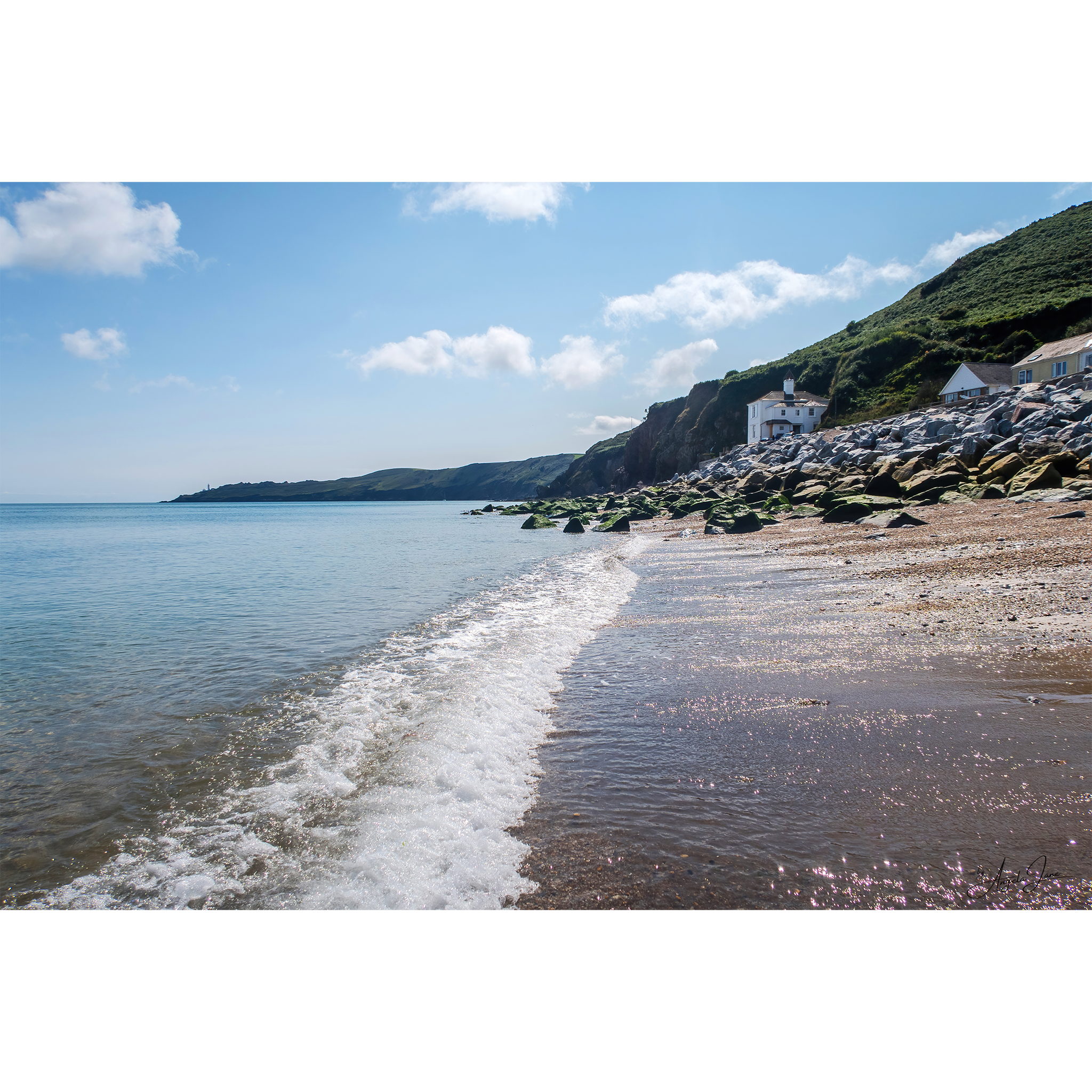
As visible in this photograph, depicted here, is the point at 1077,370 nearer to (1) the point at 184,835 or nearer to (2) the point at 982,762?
(2) the point at 982,762

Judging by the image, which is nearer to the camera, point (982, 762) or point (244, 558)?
point (982, 762)

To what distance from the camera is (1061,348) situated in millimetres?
42219

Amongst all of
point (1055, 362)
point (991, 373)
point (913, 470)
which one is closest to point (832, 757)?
point (913, 470)

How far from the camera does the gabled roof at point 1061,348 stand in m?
39.9

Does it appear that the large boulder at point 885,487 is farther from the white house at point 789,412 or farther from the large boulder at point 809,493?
the white house at point 789,412

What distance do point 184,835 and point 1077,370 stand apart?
5433 centimetres

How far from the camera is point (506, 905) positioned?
2928 millimetres

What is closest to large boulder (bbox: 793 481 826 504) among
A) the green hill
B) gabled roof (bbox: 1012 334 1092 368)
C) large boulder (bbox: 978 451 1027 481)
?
large boulder (bbox: 978 451 1027 481)

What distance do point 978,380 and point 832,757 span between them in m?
54.3

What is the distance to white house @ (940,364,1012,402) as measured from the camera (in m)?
45.4

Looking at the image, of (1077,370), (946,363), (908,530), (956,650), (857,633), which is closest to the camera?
(956,650)

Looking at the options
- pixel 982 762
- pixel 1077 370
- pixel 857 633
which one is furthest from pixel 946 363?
pixel 982 762

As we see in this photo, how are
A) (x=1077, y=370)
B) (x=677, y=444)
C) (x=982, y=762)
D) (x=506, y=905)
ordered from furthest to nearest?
(x=677, y=444) → (x=1077, y=370) → (x=982, y=762) → (x=506, y=905)

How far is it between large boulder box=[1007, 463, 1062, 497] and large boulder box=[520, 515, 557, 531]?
24.2m
